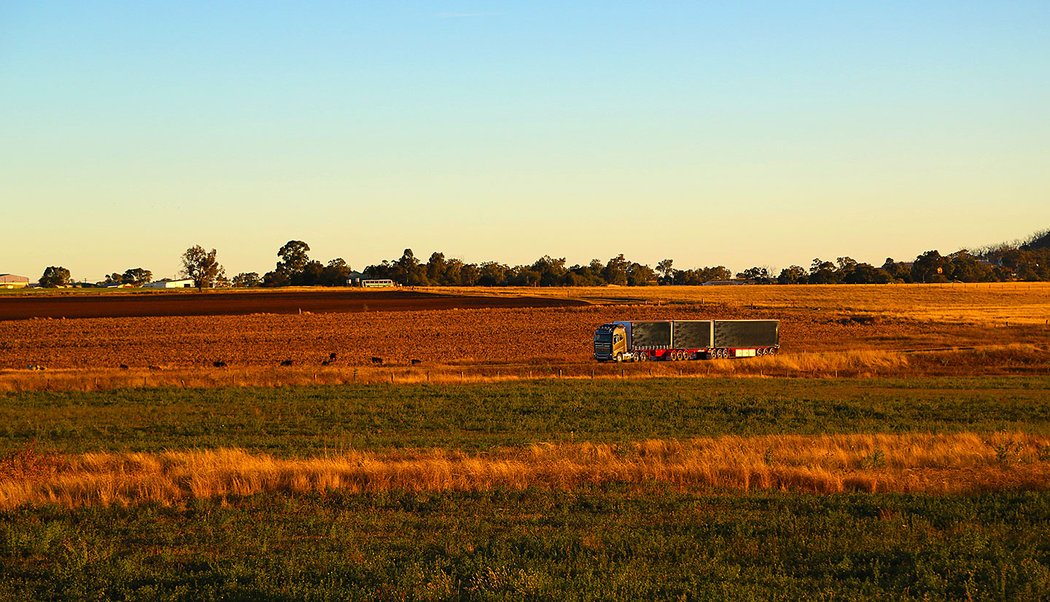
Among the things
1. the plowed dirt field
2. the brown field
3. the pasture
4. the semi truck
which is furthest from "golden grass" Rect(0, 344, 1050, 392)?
the plowed dirt field

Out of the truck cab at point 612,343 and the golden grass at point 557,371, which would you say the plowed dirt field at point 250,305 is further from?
the golden grass at point 557,371

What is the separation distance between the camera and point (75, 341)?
73.2m

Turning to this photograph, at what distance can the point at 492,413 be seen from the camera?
32781 mm

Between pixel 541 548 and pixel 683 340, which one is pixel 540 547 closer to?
pixel 541 548

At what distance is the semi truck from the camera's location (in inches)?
2313

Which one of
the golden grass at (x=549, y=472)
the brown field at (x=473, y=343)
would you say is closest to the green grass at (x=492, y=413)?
the golden grass at (x=549, y=472)

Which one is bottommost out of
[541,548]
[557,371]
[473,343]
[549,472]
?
[557,371]

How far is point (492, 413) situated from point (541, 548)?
2172 centimetres

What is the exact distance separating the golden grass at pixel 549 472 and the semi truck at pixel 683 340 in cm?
3700

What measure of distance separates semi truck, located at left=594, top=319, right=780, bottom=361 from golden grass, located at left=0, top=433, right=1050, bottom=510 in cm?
3700

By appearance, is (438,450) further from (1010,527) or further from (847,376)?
(847,376)

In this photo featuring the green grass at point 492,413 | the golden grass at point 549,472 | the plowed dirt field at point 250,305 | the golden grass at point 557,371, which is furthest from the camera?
the plowed dirt field at point 250,305

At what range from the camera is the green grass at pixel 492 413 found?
27.1 m

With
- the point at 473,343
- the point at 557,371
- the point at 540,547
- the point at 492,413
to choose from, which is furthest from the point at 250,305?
the point at 540,547
